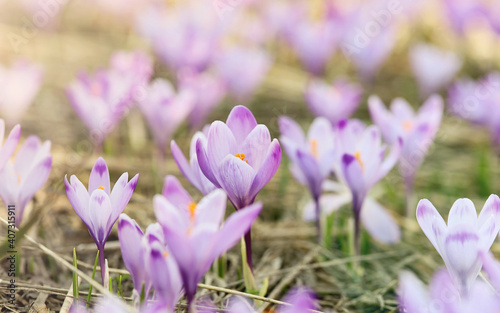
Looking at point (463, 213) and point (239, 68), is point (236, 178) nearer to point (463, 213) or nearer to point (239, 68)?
point (463, 213)

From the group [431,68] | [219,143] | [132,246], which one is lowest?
[132,246]

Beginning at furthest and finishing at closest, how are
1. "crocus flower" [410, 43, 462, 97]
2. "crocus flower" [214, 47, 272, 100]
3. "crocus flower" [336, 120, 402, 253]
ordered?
1. "crocus flower" [410, 43, 462, 97]
2. "crocus flower" [214, 47, 272, 100]
3. "crocus flower" [336, 120, 402, 253]

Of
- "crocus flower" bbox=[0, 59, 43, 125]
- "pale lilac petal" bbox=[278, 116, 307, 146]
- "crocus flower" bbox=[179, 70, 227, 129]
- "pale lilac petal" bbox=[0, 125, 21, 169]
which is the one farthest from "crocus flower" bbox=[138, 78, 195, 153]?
"pale lilac petal" bbox=[0, 125, 21, 169]

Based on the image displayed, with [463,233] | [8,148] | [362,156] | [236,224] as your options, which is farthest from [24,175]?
[463,233]

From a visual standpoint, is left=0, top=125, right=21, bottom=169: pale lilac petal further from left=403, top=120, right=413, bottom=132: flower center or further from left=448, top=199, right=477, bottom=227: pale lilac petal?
left=403, top=120, right=413, bottom=132: flower center

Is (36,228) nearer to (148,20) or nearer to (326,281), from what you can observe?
(326,281)

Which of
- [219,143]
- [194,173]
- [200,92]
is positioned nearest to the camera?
[219,143]

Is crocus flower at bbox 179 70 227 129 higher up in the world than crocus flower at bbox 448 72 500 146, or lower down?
lower down
